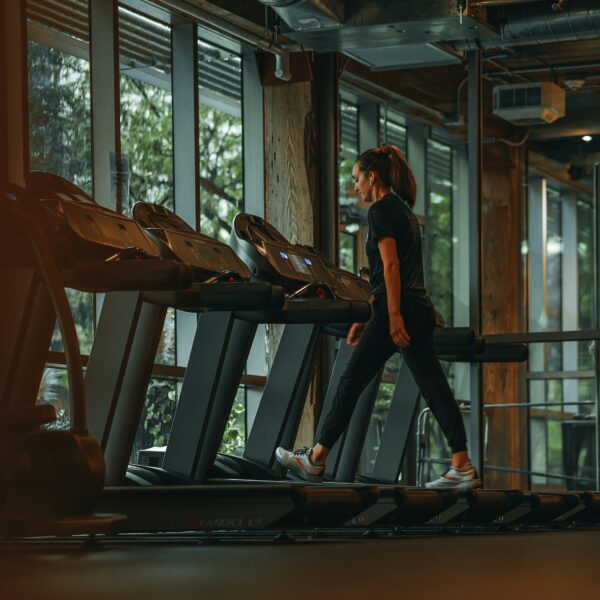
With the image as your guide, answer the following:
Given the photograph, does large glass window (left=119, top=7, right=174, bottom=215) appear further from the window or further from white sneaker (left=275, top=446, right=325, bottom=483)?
white sneaker (left=275, top=446, right=325, bottom=483)

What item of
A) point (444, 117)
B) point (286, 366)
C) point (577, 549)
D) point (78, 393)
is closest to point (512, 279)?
point (444, 117)

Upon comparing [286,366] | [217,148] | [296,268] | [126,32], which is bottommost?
[286,366]

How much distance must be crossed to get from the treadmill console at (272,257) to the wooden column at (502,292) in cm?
232

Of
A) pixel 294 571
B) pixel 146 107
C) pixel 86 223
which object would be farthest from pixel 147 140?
pixel 294 571

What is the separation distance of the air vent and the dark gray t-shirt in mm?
3012

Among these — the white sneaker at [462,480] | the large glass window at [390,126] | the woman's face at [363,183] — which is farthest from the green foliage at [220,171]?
the white sneaker at [462,480]

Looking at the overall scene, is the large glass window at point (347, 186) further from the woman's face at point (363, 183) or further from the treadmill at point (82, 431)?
the treadmill at point (82, 431)

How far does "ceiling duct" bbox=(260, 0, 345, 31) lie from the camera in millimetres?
6516

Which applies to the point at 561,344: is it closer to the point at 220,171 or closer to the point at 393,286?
the point at 220,171

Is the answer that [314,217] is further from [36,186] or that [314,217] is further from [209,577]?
[209,577]

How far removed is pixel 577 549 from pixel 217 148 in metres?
4.01

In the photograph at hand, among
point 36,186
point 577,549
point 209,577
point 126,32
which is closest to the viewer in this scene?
point 209,577

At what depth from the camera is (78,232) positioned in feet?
13.5

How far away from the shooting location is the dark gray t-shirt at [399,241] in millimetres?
5262
